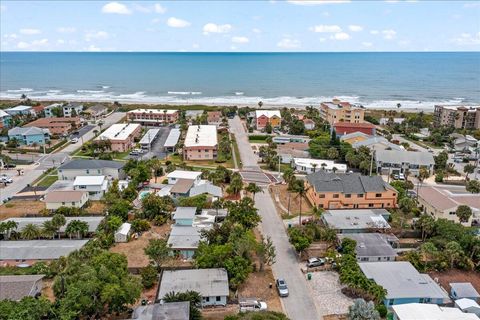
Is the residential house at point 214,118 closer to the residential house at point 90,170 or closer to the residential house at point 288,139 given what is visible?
the residential house at point 288,139

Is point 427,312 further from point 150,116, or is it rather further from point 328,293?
→ point 150,116

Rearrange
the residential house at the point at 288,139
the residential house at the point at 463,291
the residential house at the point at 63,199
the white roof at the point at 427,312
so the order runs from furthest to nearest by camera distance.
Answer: the residential house at the point at 288,139, the residential house at the point at 63,199, the residential house at the point at 463,291, the white roof at the point at 427,312

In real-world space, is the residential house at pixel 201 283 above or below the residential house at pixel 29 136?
below

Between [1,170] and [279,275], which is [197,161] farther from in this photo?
[279,275]

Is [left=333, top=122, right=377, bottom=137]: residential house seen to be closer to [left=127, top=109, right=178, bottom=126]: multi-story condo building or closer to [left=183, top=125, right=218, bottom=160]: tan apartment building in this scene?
[left=183, top=125, right=218, bottom=160]: tan apartment building

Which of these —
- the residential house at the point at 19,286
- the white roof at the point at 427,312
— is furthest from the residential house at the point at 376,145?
the residential house at the point at 19,286

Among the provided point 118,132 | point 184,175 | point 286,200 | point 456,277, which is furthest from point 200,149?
point 456,277

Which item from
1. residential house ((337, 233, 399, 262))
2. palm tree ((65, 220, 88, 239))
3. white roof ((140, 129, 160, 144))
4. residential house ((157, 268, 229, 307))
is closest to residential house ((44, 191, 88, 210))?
palm tree ((65, 220, 88, 239))
